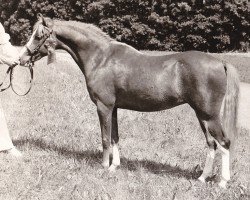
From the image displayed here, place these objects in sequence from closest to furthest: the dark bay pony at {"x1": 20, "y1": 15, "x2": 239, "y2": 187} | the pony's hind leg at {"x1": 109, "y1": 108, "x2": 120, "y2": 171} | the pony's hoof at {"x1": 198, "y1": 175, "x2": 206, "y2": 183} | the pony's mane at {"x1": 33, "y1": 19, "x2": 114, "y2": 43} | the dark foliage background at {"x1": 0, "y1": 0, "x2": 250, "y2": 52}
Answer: the dark bay pony at {"x1": 20, "y1": 15, "x2": 239, "y2": 187}
the pony's hoof at {"x1": 198, "y1": 175, "x2": 206, "y2": 183}
the pony's mane at {"x1": 33, "y1": 19, "x2": 114, "y2": 43}
the pony's hind leg at {"x1": 109, "y1": 108, "x2": 120, "y2": 171}
the dark foliage background at {"x1": 0, "y1": 0, "x2": 250, "y2": 52}

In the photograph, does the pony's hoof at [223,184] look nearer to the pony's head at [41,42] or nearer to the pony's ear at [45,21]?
the pony's head at [41,42]

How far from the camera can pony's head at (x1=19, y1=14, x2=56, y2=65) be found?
6.55 meters

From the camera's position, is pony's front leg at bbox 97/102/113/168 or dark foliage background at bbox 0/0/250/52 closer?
pony's front leg at bbox 97/102/113/168

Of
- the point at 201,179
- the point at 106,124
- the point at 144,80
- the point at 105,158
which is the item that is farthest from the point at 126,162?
the point at 144,80

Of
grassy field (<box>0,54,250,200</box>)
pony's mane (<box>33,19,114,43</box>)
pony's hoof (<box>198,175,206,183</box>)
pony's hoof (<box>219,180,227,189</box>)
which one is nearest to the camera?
grassy field (<box>0,54,250,200</box>)

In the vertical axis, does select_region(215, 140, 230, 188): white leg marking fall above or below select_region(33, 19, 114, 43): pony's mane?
below

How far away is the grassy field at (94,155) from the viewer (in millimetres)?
5871

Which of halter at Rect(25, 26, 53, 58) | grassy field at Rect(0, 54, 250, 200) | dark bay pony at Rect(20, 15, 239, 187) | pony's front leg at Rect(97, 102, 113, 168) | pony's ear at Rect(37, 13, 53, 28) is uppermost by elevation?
pony's ear at Rect(37, 13, 53, 28)

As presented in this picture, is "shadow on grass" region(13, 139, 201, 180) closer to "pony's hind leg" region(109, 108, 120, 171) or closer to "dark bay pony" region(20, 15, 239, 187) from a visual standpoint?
"pony's hind leg" region(109, 108, 120, 171)

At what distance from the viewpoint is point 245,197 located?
18.7 ft

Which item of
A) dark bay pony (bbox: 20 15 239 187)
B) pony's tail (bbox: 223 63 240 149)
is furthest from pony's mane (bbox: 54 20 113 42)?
pony's tail (bbox: 223 63 240 149)

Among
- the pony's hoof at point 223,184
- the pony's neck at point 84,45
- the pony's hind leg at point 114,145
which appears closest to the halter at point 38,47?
the pony's neck at point 84,45

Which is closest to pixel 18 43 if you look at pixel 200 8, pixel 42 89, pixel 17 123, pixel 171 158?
pixel 200 8

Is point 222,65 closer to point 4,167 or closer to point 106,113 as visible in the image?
point 106,113
